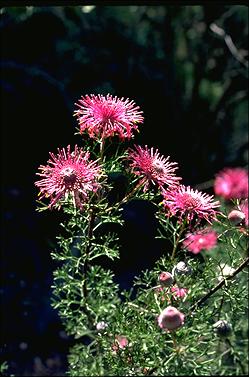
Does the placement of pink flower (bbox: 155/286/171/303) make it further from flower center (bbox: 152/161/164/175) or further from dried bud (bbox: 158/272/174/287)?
flower center (bbox: 152/161/164/175)

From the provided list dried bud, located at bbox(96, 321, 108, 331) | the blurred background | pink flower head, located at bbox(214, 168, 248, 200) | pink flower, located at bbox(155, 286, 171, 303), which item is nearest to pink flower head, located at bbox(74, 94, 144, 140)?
pink flower, located at bbox(155, 286, 171, 303)

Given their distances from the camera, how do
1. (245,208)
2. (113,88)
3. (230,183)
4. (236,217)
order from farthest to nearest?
(113,88)
(230,183)
(245,208)
(236,217)

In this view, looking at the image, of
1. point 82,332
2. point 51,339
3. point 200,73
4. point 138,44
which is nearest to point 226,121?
point 200,73

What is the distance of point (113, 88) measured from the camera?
3473mm

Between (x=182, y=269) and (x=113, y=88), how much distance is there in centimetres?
258

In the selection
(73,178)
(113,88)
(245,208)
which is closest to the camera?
(73,178)

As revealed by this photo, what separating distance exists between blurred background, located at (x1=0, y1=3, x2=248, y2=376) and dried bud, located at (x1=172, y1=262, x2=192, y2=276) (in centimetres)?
168

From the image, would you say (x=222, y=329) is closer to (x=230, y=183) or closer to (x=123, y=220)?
(x=123, y=220)

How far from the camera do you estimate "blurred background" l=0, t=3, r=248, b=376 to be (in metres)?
3.01

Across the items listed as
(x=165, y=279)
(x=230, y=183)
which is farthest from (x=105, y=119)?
(x=230, y=183)

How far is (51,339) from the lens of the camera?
2484 mm

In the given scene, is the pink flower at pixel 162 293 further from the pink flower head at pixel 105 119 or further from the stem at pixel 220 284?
the pink flower head at pixel 105 119

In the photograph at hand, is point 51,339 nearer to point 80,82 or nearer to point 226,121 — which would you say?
point 80,82

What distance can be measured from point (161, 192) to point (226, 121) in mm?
3219
